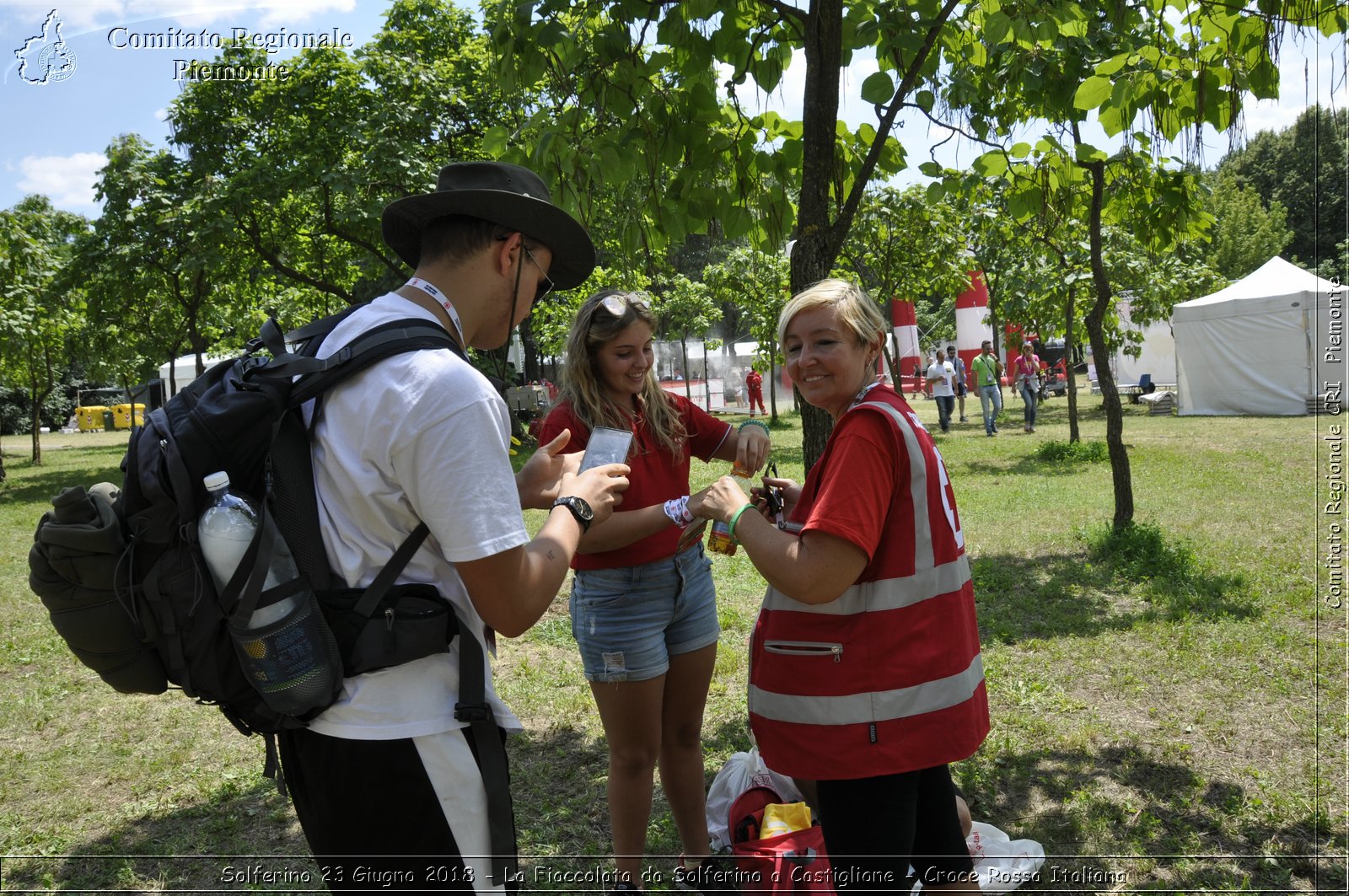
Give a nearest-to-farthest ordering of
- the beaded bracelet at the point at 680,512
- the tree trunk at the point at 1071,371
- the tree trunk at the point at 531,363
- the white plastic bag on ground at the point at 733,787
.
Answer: the beaded bracelet at the point at 680,512 → the white plastic bag on ground at the point at 733,787 → the tree trunk at the point at 1071,371 → the tree trunk at the point at 531,363

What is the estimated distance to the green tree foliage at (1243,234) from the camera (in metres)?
39.9

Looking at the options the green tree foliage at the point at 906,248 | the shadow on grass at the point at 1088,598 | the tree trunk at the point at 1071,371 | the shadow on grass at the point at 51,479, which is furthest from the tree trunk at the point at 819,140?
the shadow on grass at the point at 51,479

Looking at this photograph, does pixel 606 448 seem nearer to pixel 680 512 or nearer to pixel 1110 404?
pixel 680 512

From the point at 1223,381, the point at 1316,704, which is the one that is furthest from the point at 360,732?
the point at 1223,381

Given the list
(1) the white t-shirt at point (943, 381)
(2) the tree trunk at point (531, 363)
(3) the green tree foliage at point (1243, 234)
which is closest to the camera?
(1) the white t-shirt at point (943, 381)

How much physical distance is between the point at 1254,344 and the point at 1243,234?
2677 cm

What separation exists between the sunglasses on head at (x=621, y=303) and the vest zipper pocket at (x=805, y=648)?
1.29 meters

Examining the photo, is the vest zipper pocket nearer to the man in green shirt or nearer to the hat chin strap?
the hat chin strap

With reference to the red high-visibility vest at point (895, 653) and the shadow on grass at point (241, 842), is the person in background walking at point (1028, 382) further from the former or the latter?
the red high-visibility vest at point (895, 653)

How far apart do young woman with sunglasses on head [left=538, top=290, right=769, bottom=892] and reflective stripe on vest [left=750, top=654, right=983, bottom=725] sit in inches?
29.7

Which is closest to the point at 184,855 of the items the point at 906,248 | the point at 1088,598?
the point at 1088,598

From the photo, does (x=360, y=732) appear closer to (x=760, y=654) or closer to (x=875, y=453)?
(x=760, y=654)

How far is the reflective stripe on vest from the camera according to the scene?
1.99 m

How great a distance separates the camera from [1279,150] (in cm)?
4634
